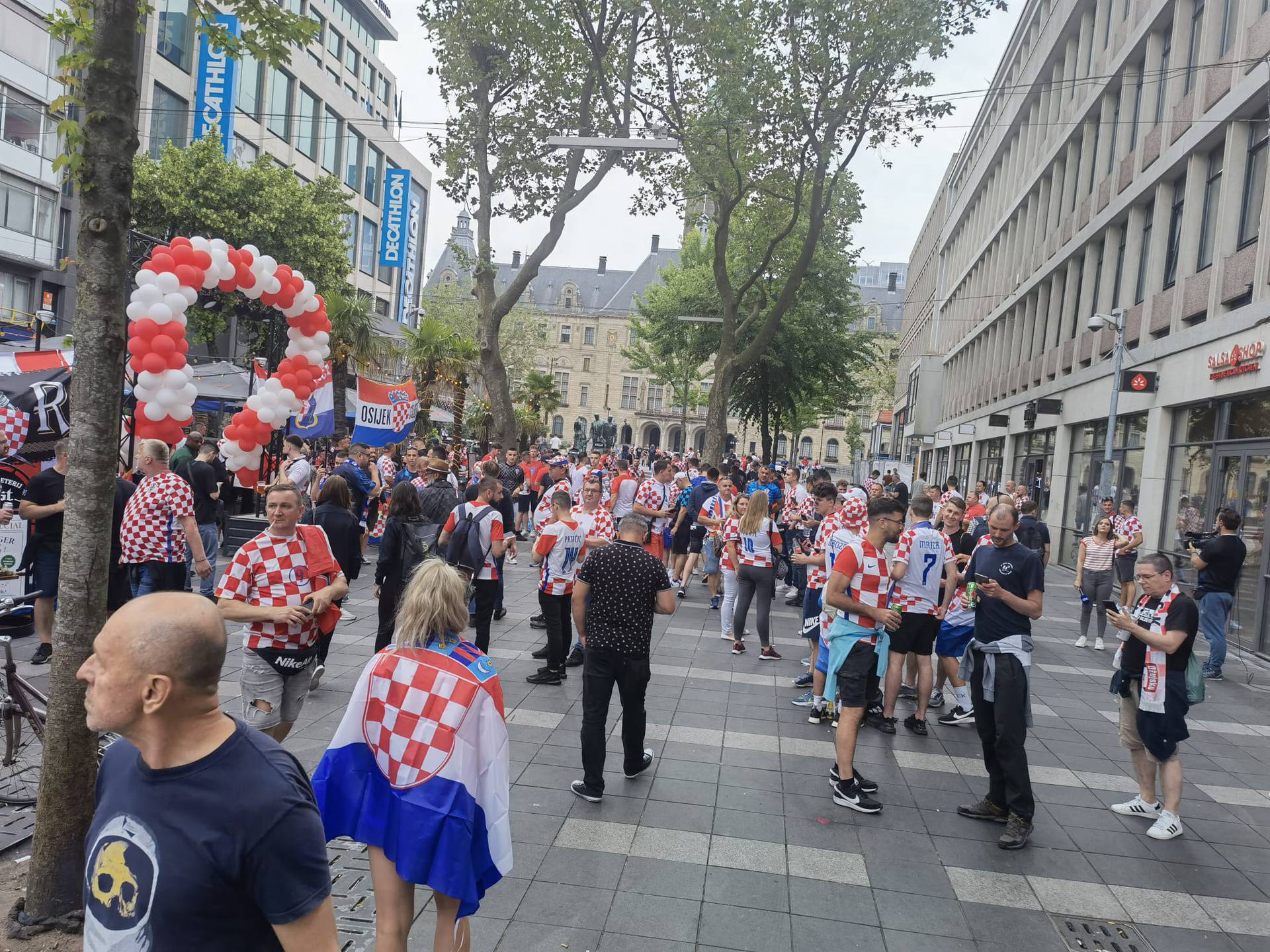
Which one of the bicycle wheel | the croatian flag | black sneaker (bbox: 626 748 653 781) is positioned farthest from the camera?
black sneaker (bbox: 626 748 653 781)

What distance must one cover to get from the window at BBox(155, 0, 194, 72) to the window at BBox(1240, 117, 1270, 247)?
104ft

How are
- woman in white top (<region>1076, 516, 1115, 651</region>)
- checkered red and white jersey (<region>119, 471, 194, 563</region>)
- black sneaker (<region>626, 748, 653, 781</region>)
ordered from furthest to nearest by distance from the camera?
woman in white top (<region>1076, 516, 1115, 651</region>) → checkered red and white jersey (<region>119, 471, 194, 563</region>) → black sneaker (<region>626, 748, 653, 781</region>)

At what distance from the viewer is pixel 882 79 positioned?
19141 millimetres

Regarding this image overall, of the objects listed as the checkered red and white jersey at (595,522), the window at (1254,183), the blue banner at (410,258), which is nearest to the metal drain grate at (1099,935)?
the checkered red and white jersey at (595,522)

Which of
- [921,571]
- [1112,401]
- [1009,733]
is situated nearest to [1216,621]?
[921,571]

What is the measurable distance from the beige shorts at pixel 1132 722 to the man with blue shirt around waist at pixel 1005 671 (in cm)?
72

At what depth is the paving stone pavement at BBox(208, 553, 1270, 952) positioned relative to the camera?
4121 mm

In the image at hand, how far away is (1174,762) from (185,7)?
3803 centimetres

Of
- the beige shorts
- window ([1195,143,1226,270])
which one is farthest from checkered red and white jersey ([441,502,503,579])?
window ([1195,143,1226,270])

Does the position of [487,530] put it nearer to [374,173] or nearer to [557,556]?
[557,556]

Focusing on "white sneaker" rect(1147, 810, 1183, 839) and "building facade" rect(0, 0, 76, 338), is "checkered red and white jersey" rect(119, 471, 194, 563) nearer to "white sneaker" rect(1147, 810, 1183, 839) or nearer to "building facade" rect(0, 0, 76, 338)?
"white sneaker" rect(1147, 810, 1183, 839)

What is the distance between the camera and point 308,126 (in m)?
40.3

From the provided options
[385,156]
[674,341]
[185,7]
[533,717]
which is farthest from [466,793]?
[385,156]

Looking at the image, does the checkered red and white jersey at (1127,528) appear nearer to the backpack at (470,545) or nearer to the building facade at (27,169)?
the backpack at (470,545)
